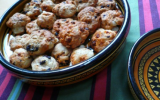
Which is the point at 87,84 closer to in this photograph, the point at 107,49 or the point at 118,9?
the point at 107,49

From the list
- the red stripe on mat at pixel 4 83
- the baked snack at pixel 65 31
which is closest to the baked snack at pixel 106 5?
the baked snack at pixel 65 31

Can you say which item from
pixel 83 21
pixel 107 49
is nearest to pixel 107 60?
pixel 107 49

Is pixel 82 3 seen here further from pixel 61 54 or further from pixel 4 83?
pixel 4 83

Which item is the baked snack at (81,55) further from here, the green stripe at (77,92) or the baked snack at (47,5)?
the baked snack at (47,5)

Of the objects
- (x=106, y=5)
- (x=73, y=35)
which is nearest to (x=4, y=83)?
(x=73, y=35)

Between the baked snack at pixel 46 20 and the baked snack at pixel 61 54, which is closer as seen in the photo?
the baked snack at pixel 61 54

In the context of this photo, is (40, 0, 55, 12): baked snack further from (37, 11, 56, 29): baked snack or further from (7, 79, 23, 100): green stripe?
(7, 79, 23, 100): green stripe

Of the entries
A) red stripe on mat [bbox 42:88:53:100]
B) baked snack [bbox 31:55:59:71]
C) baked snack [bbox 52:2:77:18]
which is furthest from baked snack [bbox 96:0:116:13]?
red stripe on mat [bbox 42:88:53:100]
